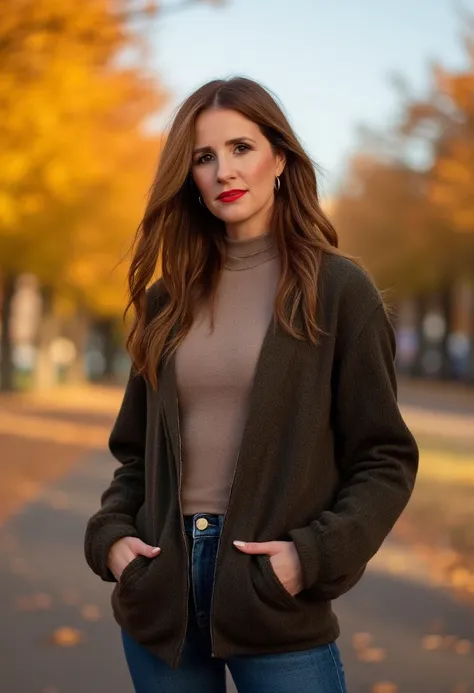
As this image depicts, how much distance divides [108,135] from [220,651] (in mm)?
17720

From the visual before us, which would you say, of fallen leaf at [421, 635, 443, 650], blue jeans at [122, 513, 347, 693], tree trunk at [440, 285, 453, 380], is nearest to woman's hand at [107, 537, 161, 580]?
blue jeans at [122, 513, 347, 693]

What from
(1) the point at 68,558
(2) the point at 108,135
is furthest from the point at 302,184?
(2) the point at 108,135

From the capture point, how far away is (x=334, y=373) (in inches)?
98.3

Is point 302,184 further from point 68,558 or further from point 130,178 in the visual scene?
point 130,178

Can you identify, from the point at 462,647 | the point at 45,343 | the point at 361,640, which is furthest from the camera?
the point at 45,343

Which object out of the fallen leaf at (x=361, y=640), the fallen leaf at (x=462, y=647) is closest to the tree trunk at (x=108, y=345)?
the fallen leaf at (x=361, y=640)

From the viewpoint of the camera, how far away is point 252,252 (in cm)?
268

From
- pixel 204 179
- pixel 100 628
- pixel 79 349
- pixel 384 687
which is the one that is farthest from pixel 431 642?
pixel 79 349

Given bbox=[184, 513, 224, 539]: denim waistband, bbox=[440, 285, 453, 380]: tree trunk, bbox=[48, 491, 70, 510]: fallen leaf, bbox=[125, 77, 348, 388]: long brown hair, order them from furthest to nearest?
bbox=[440, 285, 453, 380]: tree trunk, bbox=[48, 491, 70, 510]: fallen leaf, bbox=[125, 77, 348, 388]: long brown hair, bbox=[184, 513, 224, 539]: denim waistband

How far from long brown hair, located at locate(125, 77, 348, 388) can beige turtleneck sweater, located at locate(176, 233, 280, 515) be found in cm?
6

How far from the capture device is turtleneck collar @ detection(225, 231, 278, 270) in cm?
266

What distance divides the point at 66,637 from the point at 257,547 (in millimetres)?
3481

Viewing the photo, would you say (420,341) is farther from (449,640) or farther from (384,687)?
(384,687)

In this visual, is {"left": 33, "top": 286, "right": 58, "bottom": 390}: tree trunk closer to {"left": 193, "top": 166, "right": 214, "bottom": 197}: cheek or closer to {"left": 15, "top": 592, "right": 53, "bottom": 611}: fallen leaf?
{"left": 15, "top": 592, "right": 53, "bottom": 611}: fallen leaf
